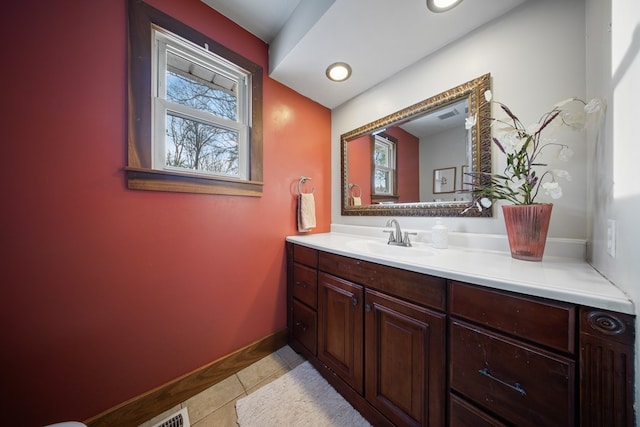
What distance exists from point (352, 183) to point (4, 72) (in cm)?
187

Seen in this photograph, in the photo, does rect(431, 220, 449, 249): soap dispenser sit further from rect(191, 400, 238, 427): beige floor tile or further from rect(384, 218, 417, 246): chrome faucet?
rect(191, 400, 238, 427): beige floor tile

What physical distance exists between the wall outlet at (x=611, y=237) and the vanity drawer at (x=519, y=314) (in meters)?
0.25

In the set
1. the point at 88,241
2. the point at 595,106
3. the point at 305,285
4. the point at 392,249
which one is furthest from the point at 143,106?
the point at 595,106

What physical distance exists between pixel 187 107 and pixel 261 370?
5.85 ft

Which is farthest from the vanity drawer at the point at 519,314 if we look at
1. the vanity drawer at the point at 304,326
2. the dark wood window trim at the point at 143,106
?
the dark wood window trim at the point at 143,106

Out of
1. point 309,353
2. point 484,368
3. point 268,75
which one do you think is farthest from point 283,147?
point 484,368

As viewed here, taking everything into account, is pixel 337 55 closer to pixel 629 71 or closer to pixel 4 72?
pixel 629 71

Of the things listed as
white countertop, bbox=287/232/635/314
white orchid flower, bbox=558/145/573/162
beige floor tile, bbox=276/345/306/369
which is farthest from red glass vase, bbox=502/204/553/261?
beige floor tile, bbox=276/345/306/369

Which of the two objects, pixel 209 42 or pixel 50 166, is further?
pixel 209 42

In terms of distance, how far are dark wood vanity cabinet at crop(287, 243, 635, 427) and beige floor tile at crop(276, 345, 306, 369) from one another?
1.05 ft

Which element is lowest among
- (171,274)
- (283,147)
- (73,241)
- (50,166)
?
(171,274)

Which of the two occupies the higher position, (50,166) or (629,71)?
(629,71)

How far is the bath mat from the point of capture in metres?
1.04

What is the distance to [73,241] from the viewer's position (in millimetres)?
901
